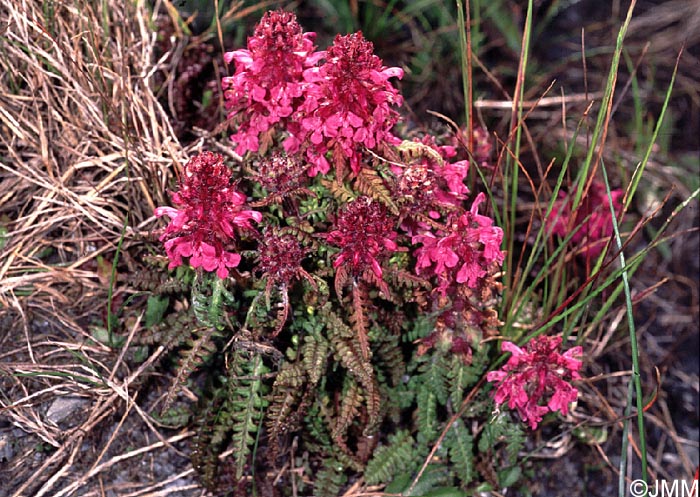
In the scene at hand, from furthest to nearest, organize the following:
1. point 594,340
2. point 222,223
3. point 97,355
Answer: point 594,340
point 97,355
point 222,223

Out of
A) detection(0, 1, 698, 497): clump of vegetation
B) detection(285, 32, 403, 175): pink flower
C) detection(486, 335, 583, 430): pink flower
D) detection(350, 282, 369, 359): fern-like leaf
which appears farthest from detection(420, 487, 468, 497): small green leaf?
detection(285, 32, 403, 175): pink flower

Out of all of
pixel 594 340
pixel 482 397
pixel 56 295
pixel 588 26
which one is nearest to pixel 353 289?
pixel 482 397

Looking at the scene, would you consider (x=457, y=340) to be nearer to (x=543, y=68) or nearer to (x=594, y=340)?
(x=594, y=340)

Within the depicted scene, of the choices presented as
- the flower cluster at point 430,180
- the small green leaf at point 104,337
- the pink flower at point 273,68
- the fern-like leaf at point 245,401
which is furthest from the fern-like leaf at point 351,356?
the small green leaf at point 104,337

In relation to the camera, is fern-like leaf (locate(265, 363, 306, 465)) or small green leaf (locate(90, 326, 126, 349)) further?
small green leaf (locate(90, 326, 126, 349))

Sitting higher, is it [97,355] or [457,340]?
[457,340]

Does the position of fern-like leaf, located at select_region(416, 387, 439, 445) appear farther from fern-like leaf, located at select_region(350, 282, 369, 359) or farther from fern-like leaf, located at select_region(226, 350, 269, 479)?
fern-like leaf, located at select_region(226, 350, 269, 479)
